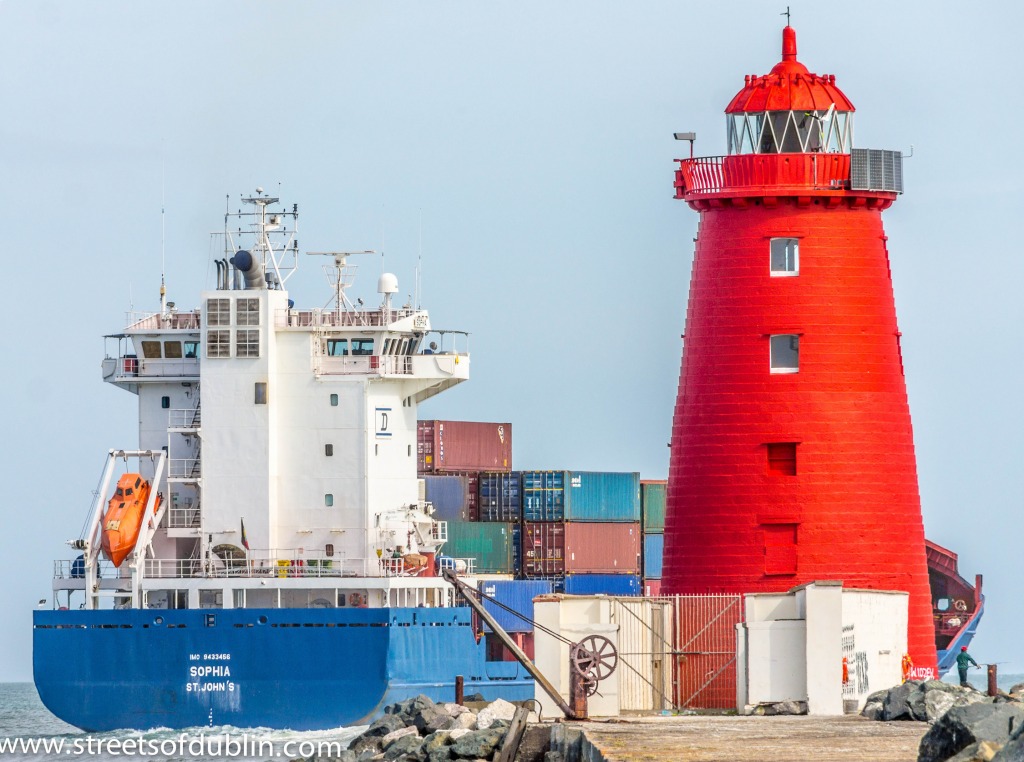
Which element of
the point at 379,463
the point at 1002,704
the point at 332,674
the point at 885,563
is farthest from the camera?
the point at 379,463

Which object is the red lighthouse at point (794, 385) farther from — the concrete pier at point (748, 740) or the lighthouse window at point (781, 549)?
the concrete pier at point (748, 740)

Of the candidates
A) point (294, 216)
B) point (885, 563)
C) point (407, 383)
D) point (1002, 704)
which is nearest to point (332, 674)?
point (407, 383)

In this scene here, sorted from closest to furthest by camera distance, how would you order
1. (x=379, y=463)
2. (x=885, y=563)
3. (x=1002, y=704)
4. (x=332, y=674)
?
(x=1002, y=704)
(x=885, y=563)
(x=332, y=674)
(x=379, y=463)

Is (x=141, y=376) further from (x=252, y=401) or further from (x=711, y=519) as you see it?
(x=711, y=519)

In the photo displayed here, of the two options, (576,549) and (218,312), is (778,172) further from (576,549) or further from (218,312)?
(576,549)

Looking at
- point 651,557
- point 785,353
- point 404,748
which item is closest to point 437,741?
point 404,748

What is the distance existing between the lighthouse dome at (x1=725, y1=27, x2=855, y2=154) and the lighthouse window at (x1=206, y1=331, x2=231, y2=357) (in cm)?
1229

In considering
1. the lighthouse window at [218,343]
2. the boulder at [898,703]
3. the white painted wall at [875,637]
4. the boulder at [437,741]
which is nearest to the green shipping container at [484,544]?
the lighthouse window at [218,343]

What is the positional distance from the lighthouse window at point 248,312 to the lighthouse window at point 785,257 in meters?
12.7

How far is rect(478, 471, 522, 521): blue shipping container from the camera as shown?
146 feet

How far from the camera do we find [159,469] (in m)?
37.8

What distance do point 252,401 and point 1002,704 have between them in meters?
24.0

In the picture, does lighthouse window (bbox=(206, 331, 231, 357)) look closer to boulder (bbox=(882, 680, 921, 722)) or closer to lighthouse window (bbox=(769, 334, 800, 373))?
lighthouse window (bbox=(769, 334, 800, 373))

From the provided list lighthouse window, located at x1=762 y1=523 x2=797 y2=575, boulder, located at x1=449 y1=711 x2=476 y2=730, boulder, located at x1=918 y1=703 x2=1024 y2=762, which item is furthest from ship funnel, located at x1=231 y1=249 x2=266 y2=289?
boulder, located at x1=918 y1=703 x2=1024 y2=762
